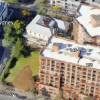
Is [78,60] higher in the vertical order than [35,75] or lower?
higher

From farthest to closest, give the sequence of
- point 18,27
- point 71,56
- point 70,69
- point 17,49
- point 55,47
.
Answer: point 18,27
point 17,49
point 55,47
point 71,56
point 70,69

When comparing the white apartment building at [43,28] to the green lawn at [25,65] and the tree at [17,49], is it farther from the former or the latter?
the tree at [17,49]

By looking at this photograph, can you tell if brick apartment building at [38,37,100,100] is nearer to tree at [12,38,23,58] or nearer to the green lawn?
the green lawn

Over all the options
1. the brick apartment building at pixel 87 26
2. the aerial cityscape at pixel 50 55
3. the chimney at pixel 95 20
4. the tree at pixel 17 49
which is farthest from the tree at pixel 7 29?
the chimney at pixel 95 20

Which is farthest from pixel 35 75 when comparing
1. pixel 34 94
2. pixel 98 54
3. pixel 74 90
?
→ pixel 98 54

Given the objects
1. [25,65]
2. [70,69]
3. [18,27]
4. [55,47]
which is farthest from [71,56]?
[18,27]

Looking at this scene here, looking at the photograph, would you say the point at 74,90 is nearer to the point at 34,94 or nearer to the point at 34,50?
the point at 34,94

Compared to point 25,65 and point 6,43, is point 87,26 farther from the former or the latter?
point 6,43
